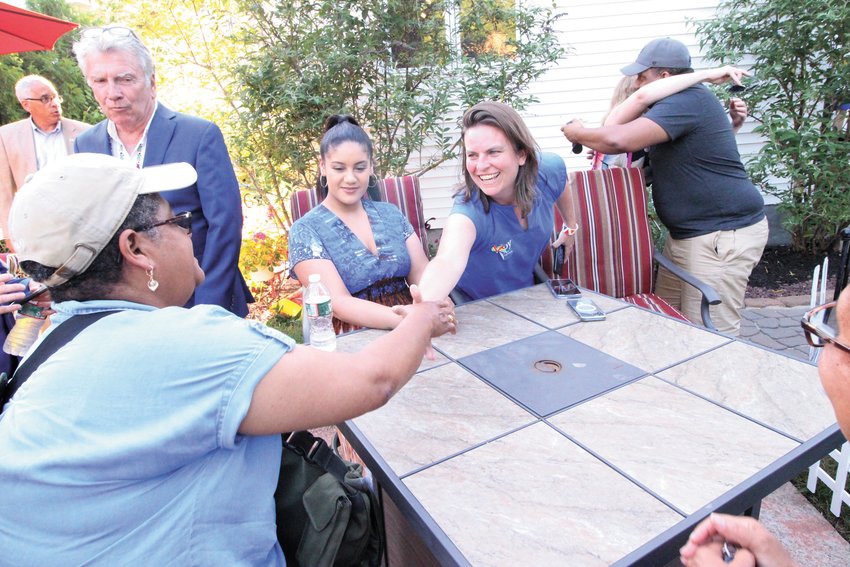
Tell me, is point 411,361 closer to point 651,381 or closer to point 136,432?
point 136,432

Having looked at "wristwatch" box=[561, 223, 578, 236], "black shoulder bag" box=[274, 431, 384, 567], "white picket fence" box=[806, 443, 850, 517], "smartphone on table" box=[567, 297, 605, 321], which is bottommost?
"white picket fence" box=[806, 443, 850, 517]

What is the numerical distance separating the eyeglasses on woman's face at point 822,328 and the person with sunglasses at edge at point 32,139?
14.2ft

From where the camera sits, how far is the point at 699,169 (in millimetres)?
2924

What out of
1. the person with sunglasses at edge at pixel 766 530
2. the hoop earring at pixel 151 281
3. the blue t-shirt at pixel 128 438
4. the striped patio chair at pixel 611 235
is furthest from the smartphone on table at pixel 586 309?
the hoop earring at pixel 151 281

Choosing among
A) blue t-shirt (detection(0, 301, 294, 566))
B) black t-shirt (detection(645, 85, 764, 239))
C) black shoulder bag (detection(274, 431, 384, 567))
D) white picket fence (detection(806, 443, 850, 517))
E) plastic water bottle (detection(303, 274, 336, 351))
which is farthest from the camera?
black t-shirt (detection(645, 85, 764, 239))

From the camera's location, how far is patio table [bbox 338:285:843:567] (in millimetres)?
1145

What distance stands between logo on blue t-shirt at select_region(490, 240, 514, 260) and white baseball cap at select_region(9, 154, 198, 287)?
5.83 feet

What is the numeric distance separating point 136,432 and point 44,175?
58cm

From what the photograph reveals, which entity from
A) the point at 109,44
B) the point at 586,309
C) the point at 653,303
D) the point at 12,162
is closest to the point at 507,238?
the point at 586,309

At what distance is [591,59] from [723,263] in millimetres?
4261

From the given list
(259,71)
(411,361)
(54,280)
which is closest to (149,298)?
(54,280)

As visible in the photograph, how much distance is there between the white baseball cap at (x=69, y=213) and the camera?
106 cm

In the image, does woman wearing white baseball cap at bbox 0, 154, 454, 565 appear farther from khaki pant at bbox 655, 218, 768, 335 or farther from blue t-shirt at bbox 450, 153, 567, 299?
khaki pant at bbox 655, 218, 768, 335

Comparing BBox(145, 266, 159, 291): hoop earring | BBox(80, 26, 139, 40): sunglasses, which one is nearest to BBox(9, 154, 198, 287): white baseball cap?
BBox(145, 266, 159, 291): hoop earring
